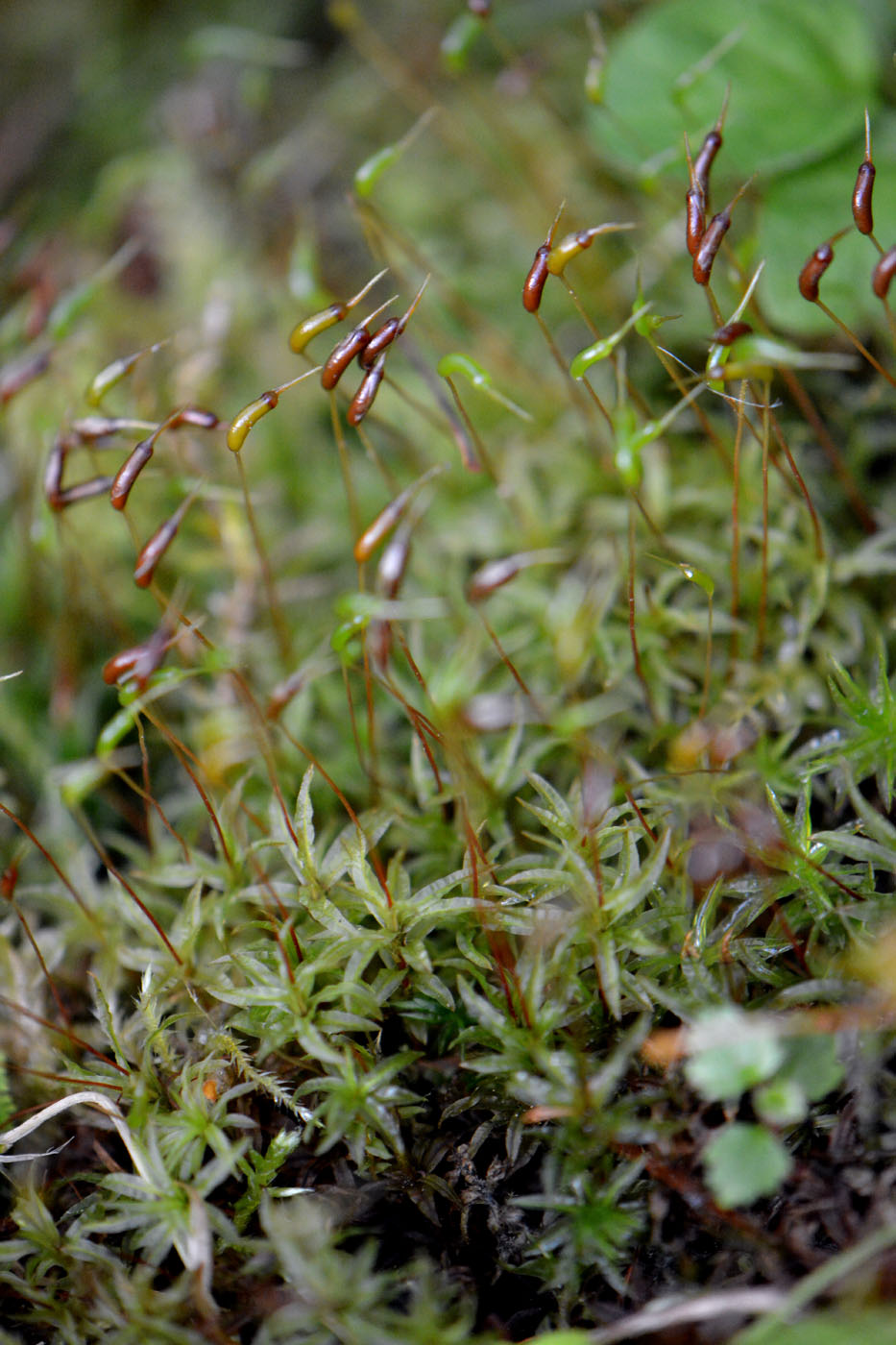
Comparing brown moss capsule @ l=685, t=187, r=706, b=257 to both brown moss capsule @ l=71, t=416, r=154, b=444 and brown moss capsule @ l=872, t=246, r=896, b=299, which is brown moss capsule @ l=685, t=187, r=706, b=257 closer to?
brown moss capsule @ l=872, t=246, r=896, b=299

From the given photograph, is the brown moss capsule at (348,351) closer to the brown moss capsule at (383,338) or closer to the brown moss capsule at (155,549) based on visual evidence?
the brown moss capsule at (383,338)

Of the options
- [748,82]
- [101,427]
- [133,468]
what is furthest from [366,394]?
[748,82]

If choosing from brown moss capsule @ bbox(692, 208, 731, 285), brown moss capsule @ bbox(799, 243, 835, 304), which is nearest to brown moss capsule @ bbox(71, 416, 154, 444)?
brown moss capsule @ bbox(692, 208, 731, 285)

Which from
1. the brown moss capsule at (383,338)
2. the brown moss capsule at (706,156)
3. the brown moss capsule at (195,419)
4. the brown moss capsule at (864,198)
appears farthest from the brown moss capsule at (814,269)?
the brown moss capsule at (195,419)

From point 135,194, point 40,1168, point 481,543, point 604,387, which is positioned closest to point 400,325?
point 481,543

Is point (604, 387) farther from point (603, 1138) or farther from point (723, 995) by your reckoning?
point (603, 1138)

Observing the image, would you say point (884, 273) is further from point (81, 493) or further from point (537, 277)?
point (81, 493)
